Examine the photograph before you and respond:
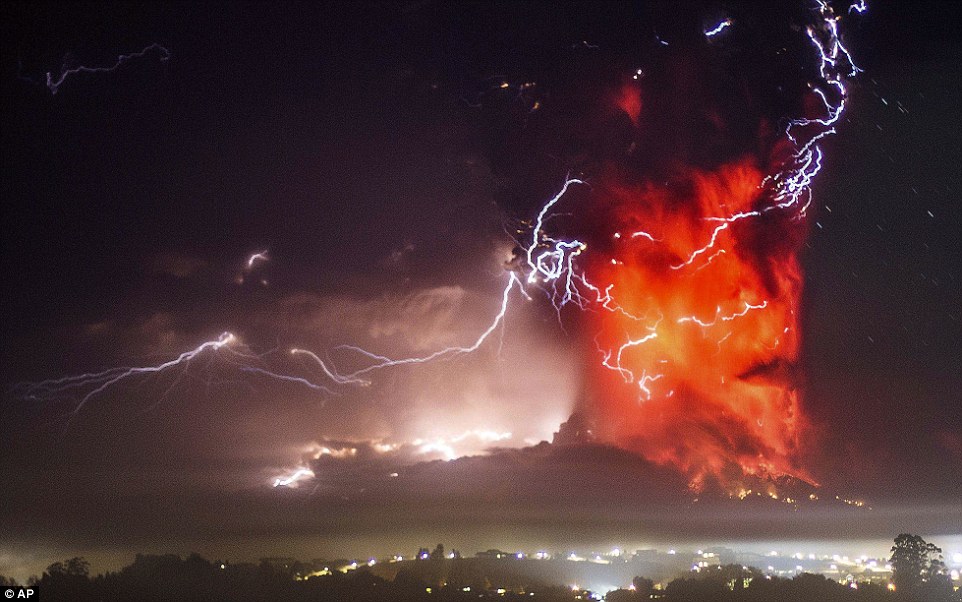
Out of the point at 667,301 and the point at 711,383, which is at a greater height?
the point at 667,301

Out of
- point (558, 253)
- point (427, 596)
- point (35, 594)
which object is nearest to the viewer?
point (35, 594)

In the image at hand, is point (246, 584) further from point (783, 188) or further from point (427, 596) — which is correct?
point (783, 188)

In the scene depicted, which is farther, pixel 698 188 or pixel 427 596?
pixel 427 596

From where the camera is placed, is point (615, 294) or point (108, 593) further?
point (108, 593)

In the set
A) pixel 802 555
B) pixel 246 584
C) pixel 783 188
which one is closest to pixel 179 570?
pixel 246 584

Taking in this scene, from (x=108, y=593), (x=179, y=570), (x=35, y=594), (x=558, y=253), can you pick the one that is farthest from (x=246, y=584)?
(x=558, y=253)

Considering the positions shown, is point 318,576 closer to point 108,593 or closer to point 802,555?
point 108,593

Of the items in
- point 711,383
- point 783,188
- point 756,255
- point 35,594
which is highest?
point 783,188

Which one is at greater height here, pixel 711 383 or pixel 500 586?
pixel 711 383

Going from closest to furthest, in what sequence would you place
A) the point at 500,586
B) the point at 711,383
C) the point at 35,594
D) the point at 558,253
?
the point at 35,594, the point at 558,253, the point at 711,383, the point at 500,586
